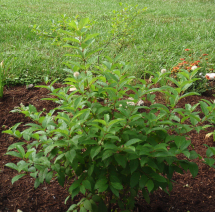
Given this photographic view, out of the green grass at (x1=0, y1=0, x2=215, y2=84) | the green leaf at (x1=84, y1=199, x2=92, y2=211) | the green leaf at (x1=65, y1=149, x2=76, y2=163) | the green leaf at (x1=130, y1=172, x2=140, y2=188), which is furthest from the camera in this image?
the green grass at (x1=0, y1=0, x2=215, y2=84)

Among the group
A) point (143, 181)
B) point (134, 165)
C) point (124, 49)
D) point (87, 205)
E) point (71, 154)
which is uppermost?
point (71, 154)

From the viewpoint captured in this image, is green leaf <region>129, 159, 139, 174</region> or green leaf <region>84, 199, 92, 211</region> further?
green leaf <region>84, 199, 92, 211</region>

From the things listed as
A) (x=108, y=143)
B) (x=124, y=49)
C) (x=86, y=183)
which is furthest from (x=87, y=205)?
(x=124, y=49)

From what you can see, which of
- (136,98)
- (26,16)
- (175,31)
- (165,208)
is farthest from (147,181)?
(26,16)

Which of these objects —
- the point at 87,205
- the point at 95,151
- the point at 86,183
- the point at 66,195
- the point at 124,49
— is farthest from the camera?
the point at 124,49

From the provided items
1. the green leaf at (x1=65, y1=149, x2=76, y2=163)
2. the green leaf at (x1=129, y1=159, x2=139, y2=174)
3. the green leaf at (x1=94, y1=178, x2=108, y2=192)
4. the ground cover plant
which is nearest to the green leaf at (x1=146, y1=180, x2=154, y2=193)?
the ground cover plant

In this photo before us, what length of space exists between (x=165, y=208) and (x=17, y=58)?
137 inches

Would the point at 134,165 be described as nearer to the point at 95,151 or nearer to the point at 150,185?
the point at 150,185

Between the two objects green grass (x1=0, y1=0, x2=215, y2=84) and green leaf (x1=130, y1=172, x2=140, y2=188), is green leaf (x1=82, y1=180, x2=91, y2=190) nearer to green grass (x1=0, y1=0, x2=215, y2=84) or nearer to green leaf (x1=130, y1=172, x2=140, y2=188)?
green leaf (x1=130, y1=172, x2=140, y2=188)

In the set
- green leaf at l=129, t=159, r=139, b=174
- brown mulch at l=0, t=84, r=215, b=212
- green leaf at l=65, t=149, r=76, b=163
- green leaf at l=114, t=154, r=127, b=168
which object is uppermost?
green leaf at l=65, t=149, r=76, b=163

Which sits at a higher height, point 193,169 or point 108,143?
point 108,143

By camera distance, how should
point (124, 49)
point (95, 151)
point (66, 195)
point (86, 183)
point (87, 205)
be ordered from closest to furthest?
point (95, 151)
point (86, 183)
point (87, 205)
point (66, 195)
point (124, 49)

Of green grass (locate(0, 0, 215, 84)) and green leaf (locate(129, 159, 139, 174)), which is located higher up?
green leaf (locate(129, 159, 139, 174))

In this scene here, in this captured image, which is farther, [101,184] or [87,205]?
[87,205]
